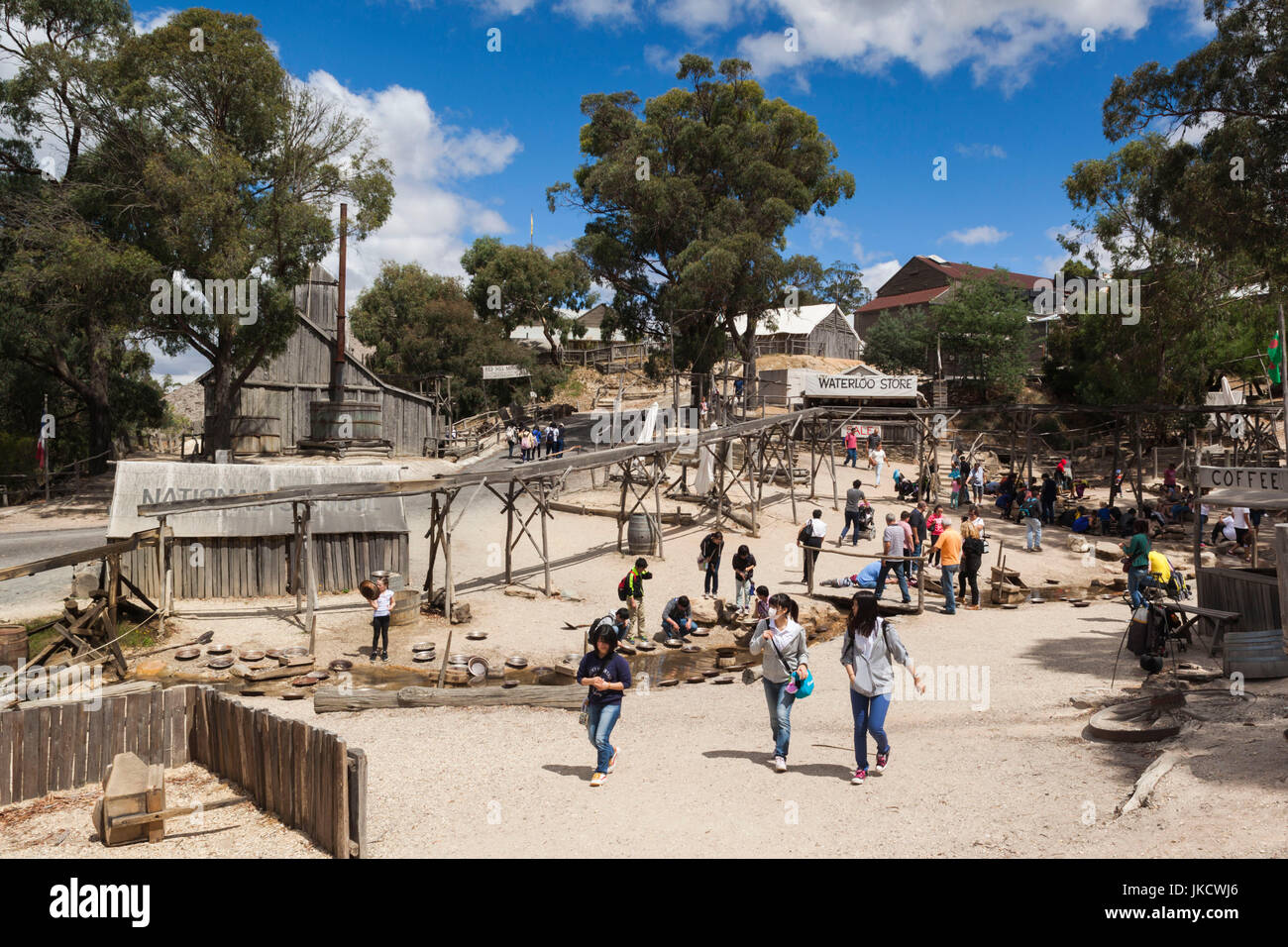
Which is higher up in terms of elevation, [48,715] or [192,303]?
[192,303]

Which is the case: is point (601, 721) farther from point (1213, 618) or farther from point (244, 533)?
point (244, 533)

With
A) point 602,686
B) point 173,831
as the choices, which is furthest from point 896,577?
point 173,831

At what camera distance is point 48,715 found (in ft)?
27.0

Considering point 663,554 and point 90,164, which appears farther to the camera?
point 90,164

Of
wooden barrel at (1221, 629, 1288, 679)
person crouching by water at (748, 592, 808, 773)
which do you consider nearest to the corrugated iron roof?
person crouching by water at (748, 592, 808, 773)

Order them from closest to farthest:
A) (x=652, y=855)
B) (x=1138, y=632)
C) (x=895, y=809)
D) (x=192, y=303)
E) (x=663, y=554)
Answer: (x=652, y=855)
(x=895, y=809)
(x=1138, y=632)
(x=663, y=554)
(x=192, y=303)

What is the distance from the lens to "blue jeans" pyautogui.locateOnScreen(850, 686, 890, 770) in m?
7.38

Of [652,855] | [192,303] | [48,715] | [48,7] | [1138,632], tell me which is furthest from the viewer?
[48,7]

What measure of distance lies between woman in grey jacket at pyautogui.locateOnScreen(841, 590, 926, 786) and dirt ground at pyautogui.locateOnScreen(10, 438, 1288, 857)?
0.66m

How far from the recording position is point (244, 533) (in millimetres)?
17344

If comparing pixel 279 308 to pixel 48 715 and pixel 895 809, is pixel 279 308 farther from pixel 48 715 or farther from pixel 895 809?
pixel 895 809

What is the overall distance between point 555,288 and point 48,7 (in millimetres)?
26836
